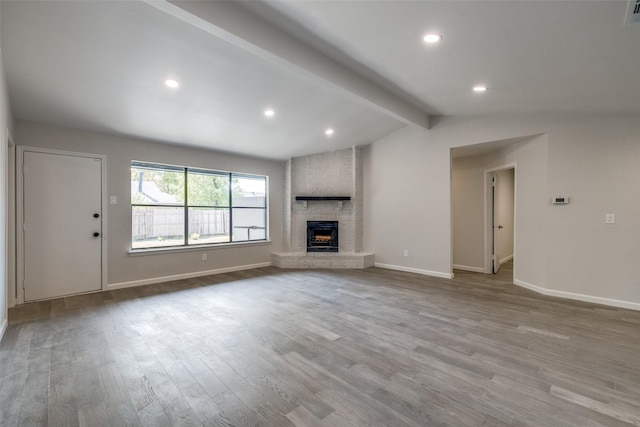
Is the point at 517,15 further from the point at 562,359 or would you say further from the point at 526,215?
the point at 526,215

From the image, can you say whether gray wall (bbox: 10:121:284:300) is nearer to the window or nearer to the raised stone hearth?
the window

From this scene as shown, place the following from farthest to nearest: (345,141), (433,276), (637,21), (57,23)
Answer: (345,141) < (433,276) < (57,23) < (637,21)

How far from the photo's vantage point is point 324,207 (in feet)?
21.9

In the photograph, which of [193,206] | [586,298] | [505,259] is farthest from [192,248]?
[505,259]

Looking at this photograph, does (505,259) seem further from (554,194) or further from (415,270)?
(554,194)

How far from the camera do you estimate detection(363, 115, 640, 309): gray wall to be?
3.66m

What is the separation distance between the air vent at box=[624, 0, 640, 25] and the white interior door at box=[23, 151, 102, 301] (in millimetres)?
6174

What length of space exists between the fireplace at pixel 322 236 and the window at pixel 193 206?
3.67 ft

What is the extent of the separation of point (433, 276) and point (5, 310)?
6072 mm

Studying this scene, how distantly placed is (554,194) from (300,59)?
407 centimetres

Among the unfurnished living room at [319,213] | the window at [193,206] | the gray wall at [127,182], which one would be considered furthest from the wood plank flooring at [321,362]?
the window at [193,206]

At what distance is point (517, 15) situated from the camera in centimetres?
210

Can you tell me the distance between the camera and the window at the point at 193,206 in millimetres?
5023

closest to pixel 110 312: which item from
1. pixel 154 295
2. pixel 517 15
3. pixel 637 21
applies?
pixel 154 295
